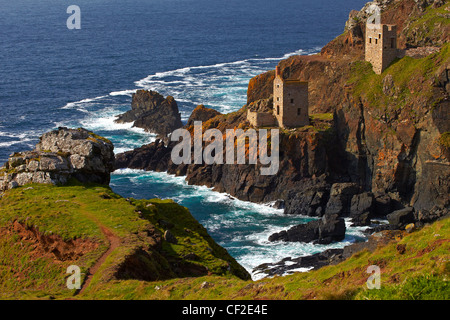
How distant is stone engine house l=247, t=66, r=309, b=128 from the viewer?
99.3 meters

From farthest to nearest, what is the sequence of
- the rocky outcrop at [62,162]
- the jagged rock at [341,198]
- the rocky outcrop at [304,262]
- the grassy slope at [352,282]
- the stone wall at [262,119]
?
1. the stone wall at [262,119]
2. the jagged rock at [341,198]
3. the rocky outcrop at [304,262]
4. the rocky outcrop at [62,162]
5. the grassy slope at [352,282]

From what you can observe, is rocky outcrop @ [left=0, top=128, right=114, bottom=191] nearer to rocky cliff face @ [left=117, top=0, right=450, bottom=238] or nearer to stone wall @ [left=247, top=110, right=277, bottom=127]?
rocky cliff face @ [left=117, top=0, right=450, bottom=238]

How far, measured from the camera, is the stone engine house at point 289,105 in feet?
326

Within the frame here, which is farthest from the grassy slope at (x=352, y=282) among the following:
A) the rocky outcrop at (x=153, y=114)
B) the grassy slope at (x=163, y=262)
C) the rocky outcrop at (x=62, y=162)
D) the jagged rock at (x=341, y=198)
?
the rocky outcrop at (x=153, y=114)

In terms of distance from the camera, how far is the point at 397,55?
339 ft

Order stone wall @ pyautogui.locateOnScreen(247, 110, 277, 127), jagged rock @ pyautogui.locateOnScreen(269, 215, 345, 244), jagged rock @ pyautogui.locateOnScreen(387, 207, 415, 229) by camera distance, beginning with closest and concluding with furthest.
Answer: jagged rock @ pyautogui.locateOnScreen(269, 215, 345, 244)
jagged rock @ pyautogui.locateOnScreen(387, 207, 415, 229)
stone wall @ pyautogui.locateOnScreen(247, 110, 277, 127)

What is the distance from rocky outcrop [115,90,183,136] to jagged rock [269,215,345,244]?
1926 inches

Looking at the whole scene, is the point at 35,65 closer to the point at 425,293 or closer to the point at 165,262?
the point at 165,262

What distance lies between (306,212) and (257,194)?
10006mm

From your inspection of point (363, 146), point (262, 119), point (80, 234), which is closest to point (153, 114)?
point (262, 119)

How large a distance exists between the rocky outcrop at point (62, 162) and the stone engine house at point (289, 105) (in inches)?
1963

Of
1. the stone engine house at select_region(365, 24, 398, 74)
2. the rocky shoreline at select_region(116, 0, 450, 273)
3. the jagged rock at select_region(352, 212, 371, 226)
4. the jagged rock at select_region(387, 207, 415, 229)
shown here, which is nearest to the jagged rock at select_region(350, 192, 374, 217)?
the rocky shoreline at select_region(116, 0, 450, 273)

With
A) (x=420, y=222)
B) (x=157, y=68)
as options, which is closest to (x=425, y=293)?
(x=420, y=222)

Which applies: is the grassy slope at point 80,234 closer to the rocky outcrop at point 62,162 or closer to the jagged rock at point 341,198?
the rocky outcrop at point 62,162
